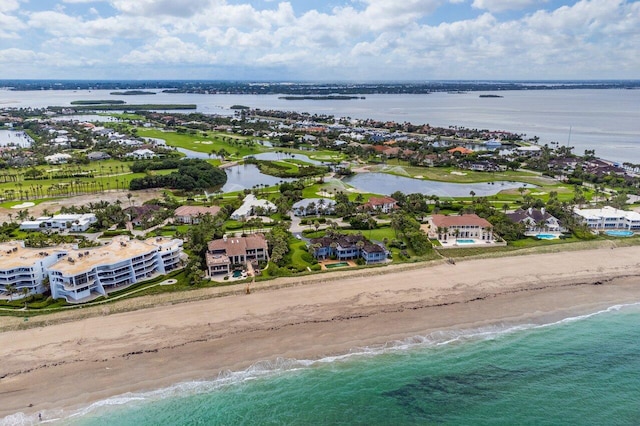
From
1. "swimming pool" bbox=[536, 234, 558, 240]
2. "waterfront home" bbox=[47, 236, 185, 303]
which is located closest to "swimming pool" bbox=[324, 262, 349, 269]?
"waterfront home" bbox=[47, 236, 185, 303]

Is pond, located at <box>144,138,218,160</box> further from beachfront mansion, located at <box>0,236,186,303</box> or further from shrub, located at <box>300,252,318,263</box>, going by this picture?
shrub, located at <box>300,252,318,263</box>

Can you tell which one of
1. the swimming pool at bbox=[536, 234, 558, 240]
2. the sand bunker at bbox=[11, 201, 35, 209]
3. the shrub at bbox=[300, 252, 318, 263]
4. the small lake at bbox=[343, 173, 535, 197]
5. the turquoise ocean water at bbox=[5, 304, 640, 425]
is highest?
the small lake at bbox=[343, 173, 535, 197]

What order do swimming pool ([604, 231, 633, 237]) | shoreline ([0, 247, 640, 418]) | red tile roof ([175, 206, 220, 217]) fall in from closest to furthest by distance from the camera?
shoreline ([0, 247, 640, 418])
swimming pool ([604, 231, 633, 237])
red tile roof ([175, 206, 220, 217])

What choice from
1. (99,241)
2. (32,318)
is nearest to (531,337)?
(32,318)

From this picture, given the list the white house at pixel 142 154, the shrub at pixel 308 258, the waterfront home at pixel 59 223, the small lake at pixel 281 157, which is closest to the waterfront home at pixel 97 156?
the white house at pixel 142 154

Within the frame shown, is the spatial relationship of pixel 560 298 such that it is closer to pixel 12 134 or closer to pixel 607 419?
pixel 607 419
